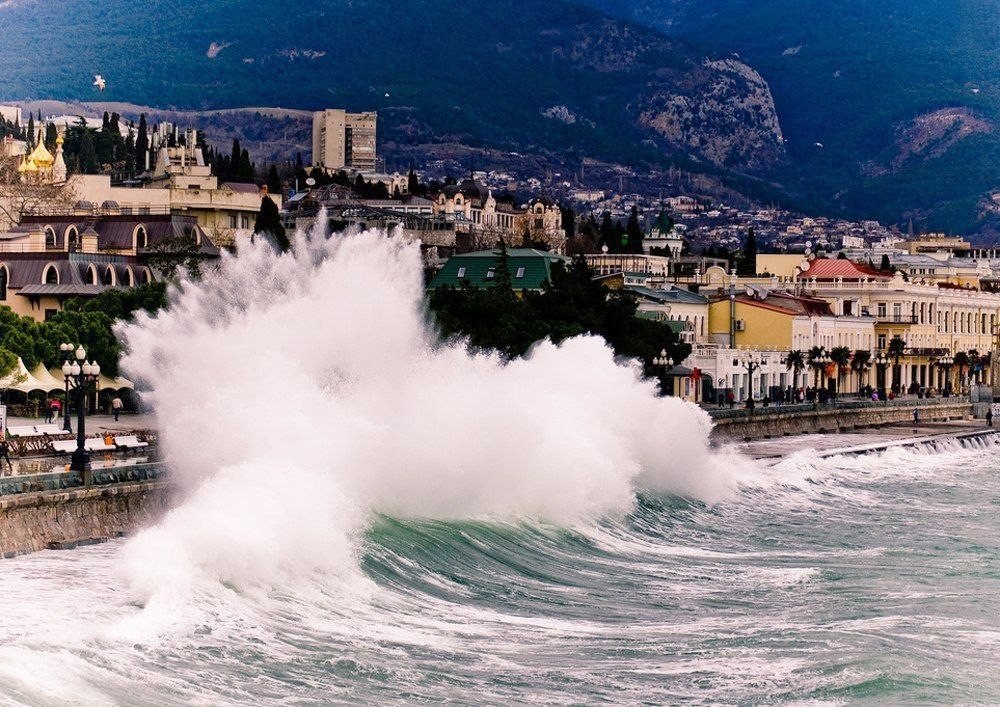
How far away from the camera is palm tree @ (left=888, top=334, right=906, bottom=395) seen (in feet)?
421

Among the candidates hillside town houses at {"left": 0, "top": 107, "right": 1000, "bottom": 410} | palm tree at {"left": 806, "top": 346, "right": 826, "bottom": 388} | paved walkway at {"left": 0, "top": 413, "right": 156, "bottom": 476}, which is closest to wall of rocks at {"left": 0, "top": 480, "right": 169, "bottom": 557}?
paved walkway at {"left": 0, "top": 413, "right": 156, "bottom": 476}

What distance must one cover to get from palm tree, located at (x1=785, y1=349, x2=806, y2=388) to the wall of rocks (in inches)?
2888

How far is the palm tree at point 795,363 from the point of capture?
110125mm

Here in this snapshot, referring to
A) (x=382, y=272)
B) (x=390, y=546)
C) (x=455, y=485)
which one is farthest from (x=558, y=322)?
(x=390, y=546)

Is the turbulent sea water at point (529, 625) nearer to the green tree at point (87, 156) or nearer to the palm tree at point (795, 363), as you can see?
the palm tree at point (795, 363)

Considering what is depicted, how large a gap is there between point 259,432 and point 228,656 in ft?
42.4

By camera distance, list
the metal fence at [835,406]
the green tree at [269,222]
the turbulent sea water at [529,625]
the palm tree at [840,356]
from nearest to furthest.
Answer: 1. the turbulent sea water at [529,625]
2. the metal fence at [835,406]
3. the green tree at [269,222]
4. the palm tree at [840,356]

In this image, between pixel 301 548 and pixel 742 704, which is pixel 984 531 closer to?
pixel 301 548

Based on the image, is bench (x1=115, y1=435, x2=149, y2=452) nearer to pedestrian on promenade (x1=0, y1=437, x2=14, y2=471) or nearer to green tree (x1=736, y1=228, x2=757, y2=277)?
pedestrian on promenade (x1=0, y1=437, x2=14, y2=471)

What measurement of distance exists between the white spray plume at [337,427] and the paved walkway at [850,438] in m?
17.1

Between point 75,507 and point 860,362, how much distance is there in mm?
90964

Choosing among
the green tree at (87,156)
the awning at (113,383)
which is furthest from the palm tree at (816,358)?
the green tree at (87,156)

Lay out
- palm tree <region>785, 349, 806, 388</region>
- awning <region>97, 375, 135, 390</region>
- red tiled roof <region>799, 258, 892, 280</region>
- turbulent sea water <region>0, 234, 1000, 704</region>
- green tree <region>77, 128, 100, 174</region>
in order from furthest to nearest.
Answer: green tree <region>77, 128, 100, 174</region> → red tiled roof <region>799, 258, 892, 280</region> → palm tree <region>785, 349, 806, 388</region> → awning <region>97, 375, 135, 390</region> → turbulent sea water <region>0, 234, 1000, 704</region>

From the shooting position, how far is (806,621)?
1325 inches
